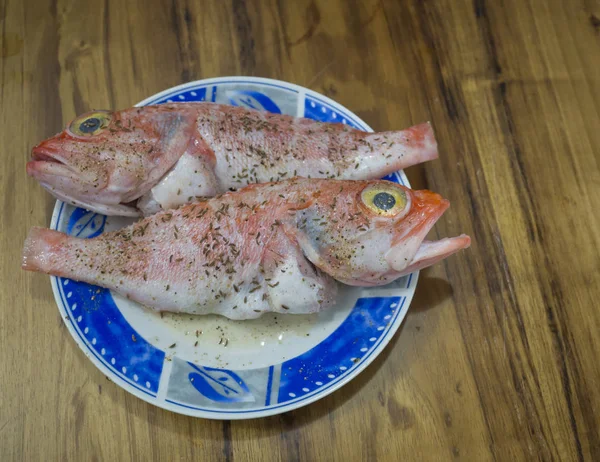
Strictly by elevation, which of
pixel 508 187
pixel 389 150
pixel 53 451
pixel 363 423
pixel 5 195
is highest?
pixel 5 195

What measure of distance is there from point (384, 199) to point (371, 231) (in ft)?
0.37

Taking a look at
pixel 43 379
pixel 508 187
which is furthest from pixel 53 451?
pixel 508 187

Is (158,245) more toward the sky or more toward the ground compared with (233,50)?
more toward the ground

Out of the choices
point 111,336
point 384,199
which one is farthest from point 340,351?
point 111,336

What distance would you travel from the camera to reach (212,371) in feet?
5.81

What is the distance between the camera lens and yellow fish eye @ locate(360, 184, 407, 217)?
5.41 feet

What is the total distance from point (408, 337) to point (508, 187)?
818mm

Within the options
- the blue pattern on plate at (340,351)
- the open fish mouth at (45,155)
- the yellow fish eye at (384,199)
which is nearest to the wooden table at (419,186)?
the blue pattern on plate at (340,351)

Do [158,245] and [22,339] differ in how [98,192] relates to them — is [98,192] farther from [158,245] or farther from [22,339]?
[22,339]

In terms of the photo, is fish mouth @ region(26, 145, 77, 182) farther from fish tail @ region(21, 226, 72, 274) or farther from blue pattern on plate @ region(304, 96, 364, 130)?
blue pattern on plate @ region(304, 96, 364, 130)

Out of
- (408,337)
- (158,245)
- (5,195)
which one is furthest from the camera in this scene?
(5,195)

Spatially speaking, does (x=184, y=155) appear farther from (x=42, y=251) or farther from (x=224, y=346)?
(x=224, y=346)

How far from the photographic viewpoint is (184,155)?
6.03ft

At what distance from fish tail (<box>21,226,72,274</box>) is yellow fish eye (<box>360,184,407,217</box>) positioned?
1.02 m
